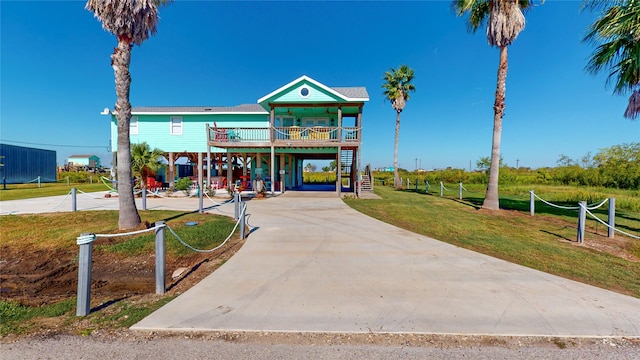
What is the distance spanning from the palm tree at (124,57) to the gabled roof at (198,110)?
467 inches

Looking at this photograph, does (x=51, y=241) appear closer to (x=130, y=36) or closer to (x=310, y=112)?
(x=130, y=36)

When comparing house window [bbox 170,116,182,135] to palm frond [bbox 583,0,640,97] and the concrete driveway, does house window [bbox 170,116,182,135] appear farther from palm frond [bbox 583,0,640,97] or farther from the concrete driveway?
palm frond [bbox 583,0,640,97]

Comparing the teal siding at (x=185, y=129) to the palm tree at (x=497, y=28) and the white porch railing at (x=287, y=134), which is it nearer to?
the white porch railing at (x=287, y=134)

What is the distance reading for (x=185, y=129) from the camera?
19.4 m

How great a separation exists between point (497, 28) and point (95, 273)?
604 inches

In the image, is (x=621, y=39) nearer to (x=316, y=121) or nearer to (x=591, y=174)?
(x=316, y=121)

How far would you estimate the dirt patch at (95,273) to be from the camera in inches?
163

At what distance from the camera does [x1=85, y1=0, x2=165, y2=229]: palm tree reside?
6770 mm

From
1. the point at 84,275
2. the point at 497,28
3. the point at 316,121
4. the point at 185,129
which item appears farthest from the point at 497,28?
the point at 185,129

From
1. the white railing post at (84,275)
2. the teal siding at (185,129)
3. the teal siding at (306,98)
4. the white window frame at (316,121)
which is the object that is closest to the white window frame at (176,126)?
the teal siding at (185,129)

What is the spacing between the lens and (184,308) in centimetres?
317

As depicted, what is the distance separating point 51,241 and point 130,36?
603cm

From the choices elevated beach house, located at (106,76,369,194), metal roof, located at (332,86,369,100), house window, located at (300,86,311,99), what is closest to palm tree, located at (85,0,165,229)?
elevated beach house, located at (106,76,369,194)

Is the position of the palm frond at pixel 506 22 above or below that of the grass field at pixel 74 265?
above
